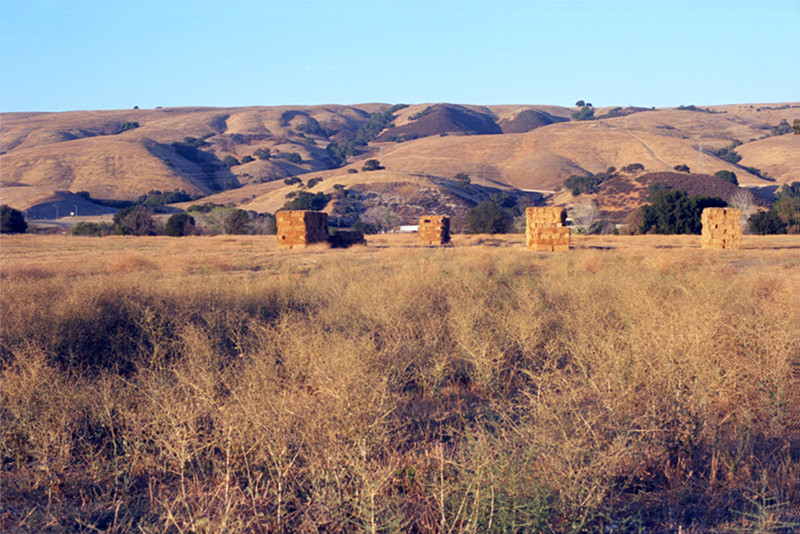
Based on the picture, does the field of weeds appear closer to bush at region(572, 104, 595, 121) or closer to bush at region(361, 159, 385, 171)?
bush at region(361, 159, 385, 171)

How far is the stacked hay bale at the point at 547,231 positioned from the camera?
2150 centimetres

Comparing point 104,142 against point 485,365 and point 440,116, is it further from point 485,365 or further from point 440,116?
point 485,365

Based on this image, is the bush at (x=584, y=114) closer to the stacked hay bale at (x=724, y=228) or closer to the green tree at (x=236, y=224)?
the green tree at (x=236, y=224)

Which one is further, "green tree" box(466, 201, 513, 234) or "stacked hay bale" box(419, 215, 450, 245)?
"green tree" box(466, 201, 513, 234)

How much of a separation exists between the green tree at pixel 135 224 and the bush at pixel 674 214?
3231 centimetres

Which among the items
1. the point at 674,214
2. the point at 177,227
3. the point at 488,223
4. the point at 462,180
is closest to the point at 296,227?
the point at 177,227

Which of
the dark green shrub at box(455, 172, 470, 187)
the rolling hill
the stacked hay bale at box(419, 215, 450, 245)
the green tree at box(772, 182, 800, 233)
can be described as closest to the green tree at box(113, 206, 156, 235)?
the stacked hay bale at box(419, 215, 450, 245)

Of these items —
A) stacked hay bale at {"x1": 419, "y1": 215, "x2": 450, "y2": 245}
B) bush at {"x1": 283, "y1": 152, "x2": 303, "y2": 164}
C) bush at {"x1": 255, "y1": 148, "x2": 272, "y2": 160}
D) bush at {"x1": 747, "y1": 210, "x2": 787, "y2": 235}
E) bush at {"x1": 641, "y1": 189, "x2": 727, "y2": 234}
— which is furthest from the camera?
bush at {"x1": 283, "y1": 152, "x2": 303, "y2": 164}

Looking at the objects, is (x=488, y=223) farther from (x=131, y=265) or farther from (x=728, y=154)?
(x=728, y=154)

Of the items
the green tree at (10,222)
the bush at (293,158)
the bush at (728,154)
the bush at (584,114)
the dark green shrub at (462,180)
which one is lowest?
the green tree at (10,222)

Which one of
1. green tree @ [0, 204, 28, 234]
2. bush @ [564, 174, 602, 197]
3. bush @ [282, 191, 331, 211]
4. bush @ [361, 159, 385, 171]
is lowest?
green tree @ [0, 204, 28, 234]

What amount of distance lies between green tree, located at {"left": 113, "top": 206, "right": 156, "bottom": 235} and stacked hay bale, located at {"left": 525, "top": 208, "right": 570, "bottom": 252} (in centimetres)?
2647

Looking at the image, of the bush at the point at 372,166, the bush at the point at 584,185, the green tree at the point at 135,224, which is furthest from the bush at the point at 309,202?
the bush at the point at 584,185

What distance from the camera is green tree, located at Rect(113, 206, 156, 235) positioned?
3839 cm
